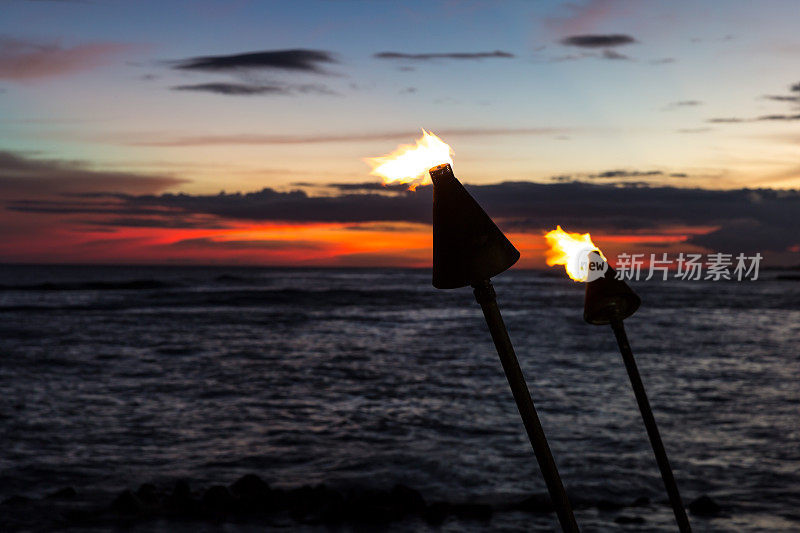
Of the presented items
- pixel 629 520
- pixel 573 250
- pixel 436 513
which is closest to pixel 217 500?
pixel 436 513

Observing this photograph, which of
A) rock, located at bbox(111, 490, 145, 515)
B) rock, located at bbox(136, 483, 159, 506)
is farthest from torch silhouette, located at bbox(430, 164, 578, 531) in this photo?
rock, located at bbox(136, 483, 159, 506)

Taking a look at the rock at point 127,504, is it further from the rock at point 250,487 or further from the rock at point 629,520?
the rock at point 629,520

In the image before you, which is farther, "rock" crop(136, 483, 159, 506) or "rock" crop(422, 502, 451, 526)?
"rock" crop(136, 483, 159, 506)

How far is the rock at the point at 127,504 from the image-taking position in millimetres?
12425

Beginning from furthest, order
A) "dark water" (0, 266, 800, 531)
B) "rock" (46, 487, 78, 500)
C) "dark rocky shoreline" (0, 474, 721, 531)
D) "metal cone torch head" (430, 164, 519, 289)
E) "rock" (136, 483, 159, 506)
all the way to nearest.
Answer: "dark water" (0, 266, 800, 531)
"rock" (46, 487, 78, 500)
"rock" (136, 483, 159, 506)
"dark rocky shoreline" (0, 474, 721, 531)
"metal cone torch head" (430, 164, 519, 289)

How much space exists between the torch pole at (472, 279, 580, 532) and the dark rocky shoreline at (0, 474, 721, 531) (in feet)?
33.8

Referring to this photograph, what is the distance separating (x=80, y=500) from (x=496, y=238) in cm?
1308

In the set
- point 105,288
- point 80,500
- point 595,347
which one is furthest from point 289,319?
point 105,288

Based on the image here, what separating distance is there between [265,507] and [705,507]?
25.4 ft

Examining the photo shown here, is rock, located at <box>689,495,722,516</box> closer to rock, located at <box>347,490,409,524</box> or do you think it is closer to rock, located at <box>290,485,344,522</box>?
rock, located at <box>347,490,409,524</box>

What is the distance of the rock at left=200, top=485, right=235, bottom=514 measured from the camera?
12.6 meters

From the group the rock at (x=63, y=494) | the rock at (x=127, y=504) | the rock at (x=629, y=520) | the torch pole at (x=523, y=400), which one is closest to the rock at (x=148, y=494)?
the rock at (x=127, y=504)

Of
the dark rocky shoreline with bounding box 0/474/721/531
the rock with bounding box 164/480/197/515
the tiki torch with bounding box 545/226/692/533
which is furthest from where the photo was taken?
the rock with bounding box 164/480/197/515

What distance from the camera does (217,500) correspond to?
12.8 m
